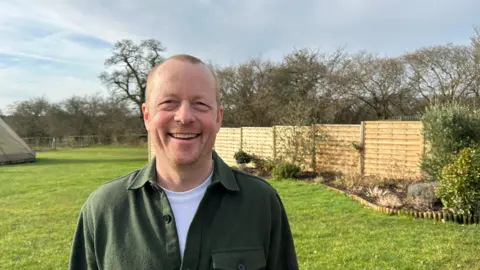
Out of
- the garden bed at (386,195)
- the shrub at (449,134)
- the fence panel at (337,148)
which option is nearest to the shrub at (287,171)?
the garden bed at (386,195)

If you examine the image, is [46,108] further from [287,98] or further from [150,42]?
[287,98]

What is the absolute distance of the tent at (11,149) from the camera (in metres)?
24.1

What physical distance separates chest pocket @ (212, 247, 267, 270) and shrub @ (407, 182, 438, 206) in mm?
7783

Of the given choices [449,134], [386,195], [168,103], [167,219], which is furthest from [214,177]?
[449,134]

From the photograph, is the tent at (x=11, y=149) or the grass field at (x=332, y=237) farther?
the tent at (x=11, y=149)

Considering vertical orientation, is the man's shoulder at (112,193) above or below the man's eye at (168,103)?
below

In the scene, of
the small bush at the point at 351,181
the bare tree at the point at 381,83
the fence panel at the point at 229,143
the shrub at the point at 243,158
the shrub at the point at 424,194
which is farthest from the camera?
the bare tree at the point at 381,83

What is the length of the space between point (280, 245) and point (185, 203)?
488mm

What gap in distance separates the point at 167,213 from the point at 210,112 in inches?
17.7

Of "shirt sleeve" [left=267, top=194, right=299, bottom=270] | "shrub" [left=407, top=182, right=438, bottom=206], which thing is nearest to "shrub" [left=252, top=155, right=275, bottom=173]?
"shrub" [left=407, top=182, right=438, bottom=206]

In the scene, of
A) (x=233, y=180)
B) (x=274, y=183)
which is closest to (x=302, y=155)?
(x=274, y=183)

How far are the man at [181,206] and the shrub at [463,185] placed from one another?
704 cm

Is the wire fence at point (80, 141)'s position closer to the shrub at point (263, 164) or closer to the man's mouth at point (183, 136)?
the shrub at point (263, 164)

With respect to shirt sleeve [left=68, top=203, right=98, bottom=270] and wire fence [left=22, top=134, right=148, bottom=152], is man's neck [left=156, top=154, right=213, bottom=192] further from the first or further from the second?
wire fence [left=22, top=134, right=148, bottom=152]
